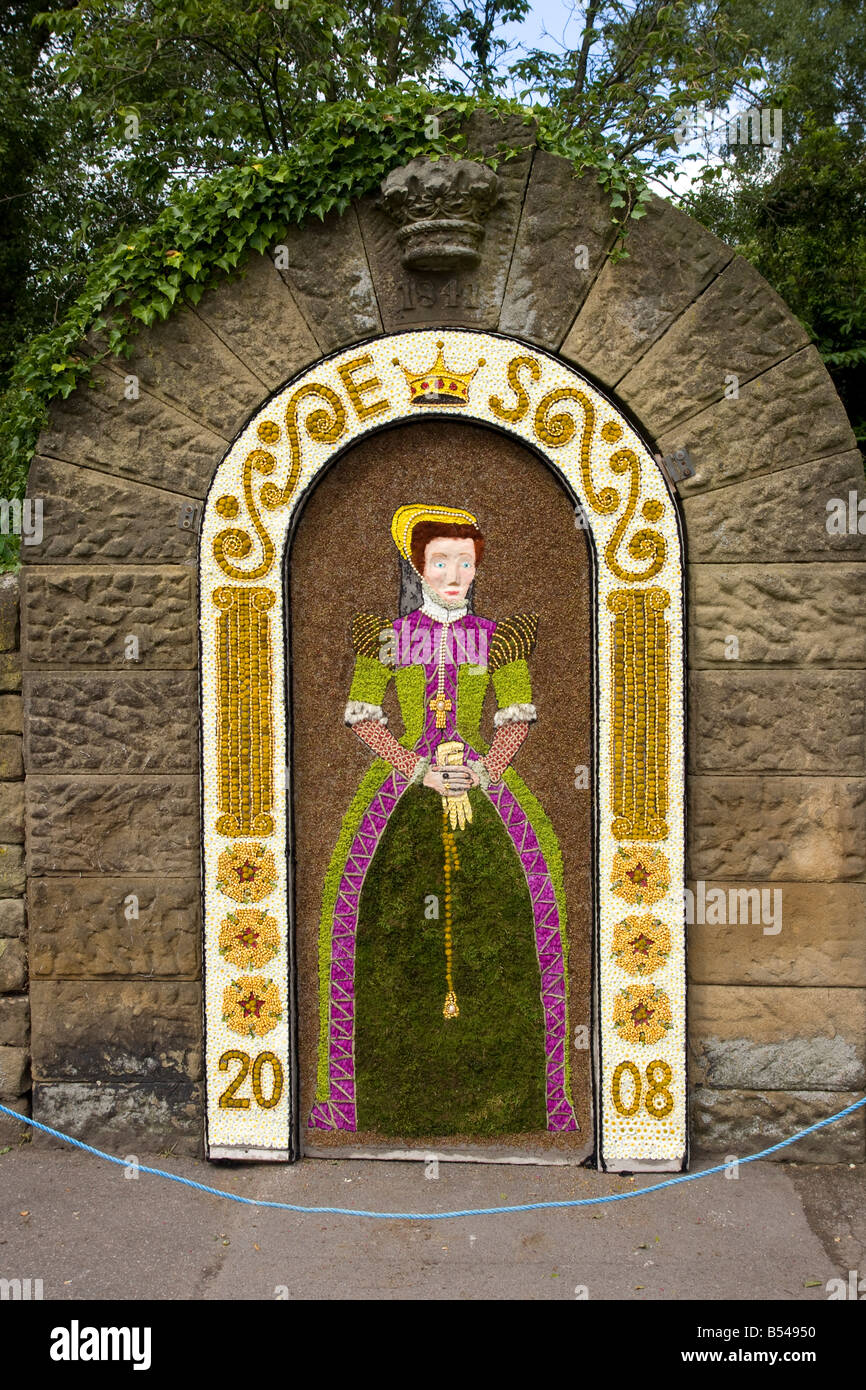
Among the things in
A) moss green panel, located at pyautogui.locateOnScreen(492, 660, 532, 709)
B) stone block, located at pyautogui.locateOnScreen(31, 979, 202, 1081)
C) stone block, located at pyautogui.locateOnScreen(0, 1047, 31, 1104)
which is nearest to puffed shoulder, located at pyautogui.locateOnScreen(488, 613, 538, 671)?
moss green panel, located at pyautogui.locateOnScreen(492, 660, 532, 709)

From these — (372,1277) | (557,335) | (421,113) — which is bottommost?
(372,1277)

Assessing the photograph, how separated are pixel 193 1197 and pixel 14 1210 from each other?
63cm

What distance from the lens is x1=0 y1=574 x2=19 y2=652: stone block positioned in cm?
414

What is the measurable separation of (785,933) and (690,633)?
1204 millimetres

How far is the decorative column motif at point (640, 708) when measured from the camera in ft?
12.9

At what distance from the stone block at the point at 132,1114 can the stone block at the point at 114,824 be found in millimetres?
873

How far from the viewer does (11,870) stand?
421cm

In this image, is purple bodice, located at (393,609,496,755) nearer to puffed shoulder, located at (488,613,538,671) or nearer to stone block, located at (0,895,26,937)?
puffed shoulder, located at (488,613,538,671)

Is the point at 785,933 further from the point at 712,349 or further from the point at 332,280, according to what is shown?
the point at 332,280

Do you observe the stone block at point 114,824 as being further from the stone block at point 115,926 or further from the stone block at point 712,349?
the stone block at point 712,349

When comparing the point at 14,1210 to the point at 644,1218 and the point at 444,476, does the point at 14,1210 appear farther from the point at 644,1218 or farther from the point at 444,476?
the point at 444,476

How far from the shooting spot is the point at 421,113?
3898 mm

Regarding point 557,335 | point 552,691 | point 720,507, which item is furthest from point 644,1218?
point 557,335

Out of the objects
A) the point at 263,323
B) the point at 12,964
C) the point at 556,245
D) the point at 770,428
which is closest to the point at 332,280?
the point at 263,323
